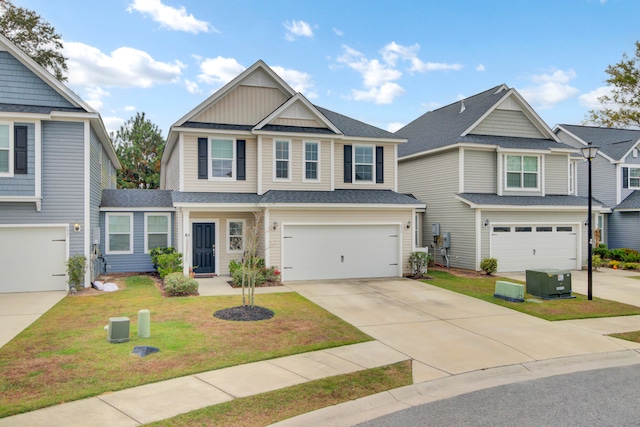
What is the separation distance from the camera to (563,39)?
73.8 feet

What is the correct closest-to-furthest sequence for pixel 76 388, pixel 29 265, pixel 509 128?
pixel 76 388 < pixel 29 265 < pixel 509 128

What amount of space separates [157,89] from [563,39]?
2324 centimetres

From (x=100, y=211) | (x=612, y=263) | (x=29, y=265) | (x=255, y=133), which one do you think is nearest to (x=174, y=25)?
(x=255, y=133)

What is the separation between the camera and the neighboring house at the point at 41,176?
14.0 m

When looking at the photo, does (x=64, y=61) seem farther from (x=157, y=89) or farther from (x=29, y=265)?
(x=29, y=265)

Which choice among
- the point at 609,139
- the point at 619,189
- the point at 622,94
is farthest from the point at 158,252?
the point at 622,94

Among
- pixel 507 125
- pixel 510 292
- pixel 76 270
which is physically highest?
pixel 507 125

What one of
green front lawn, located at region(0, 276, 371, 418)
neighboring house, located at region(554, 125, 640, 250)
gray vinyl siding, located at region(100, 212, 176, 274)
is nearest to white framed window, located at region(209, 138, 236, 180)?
gray vinyl siding, located at region(100, 212, 176, 274)

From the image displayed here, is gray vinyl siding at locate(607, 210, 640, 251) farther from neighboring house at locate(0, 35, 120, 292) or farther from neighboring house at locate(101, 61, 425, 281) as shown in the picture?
neighboring house at locate(0, 35, 120, 292)

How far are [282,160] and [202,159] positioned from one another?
3.04 m

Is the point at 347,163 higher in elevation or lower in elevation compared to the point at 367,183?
higher

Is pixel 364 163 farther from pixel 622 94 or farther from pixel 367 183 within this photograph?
pixel 622 94

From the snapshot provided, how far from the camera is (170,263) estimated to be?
16.4m

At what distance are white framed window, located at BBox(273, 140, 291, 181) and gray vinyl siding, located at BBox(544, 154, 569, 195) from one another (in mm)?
12145
